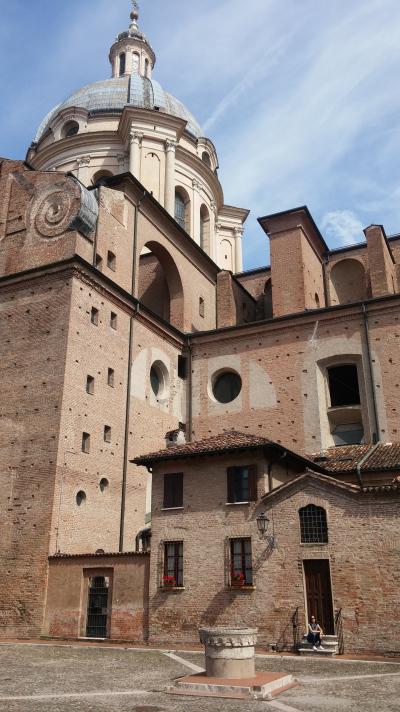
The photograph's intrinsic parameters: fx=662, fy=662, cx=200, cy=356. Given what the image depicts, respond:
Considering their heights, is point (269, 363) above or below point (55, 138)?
below

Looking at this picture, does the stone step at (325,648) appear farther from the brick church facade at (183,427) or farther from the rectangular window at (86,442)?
the rectangular window at (86,442)

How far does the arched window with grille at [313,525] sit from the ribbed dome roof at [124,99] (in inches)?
→ 1159

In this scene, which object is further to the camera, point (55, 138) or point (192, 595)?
point (55, 138)

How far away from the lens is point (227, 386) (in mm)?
26688

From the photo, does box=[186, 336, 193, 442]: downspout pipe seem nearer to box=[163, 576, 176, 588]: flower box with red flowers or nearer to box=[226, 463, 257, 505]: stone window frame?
Result: box=[226, 463, 257, 505]: stone window frame

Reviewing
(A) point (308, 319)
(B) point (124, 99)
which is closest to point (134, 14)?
(B) point (124, 99)

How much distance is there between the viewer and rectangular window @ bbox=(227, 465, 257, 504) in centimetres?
1670

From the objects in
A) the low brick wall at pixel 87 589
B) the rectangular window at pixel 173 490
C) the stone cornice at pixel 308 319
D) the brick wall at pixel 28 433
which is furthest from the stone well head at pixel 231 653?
the stone cornice at pixel 308 319

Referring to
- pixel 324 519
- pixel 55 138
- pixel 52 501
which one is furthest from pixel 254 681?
pixel 55 138

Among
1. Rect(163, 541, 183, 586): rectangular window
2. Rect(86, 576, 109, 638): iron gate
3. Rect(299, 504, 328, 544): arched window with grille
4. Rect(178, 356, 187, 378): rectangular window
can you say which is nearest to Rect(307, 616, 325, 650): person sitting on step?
Rect(299, 504, 328, 544): arched window with grille

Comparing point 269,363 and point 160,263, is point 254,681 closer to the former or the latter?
point 269,363

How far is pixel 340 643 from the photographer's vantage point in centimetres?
1443

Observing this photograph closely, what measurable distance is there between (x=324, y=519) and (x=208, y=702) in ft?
24.8

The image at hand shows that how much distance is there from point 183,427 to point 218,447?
29.5ft
